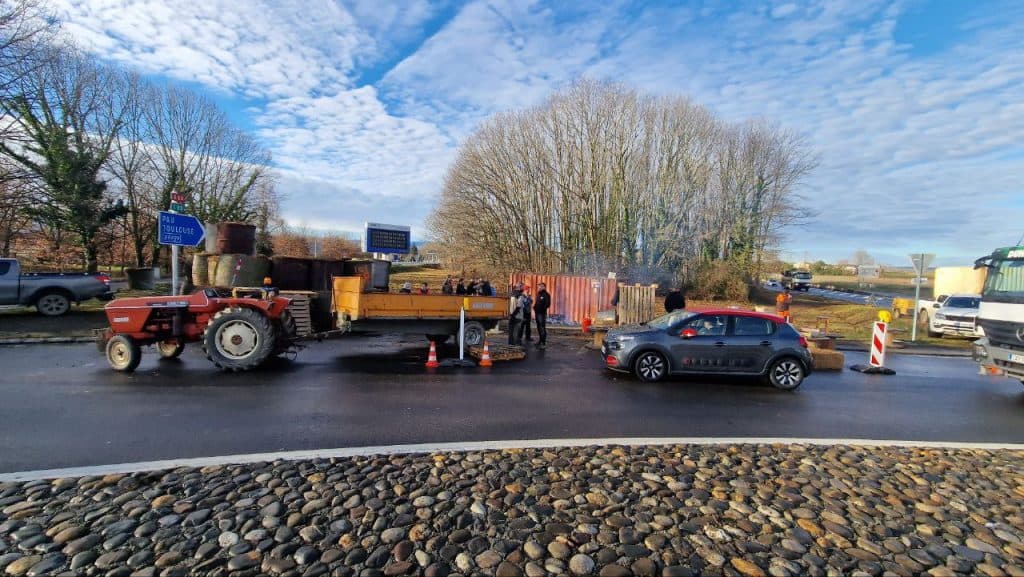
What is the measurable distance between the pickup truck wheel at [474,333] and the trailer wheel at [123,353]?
621 centimetres

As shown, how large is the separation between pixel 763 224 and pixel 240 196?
3923 cm

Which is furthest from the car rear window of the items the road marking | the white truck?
the white truck

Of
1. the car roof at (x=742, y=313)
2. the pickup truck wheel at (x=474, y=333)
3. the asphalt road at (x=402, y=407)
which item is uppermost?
the car roof at (x=742, y=313)

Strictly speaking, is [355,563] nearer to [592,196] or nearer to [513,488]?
[513,488]

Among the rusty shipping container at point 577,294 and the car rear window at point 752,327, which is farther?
the rusty shipping container at point 577,294

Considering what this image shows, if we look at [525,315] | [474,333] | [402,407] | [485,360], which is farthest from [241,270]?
[402,407]

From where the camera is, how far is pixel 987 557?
123 inches

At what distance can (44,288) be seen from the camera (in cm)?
1420

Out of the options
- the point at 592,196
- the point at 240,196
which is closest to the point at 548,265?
the point at 592,196

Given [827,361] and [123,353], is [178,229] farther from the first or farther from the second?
[827,361]

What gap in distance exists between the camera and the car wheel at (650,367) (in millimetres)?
8922

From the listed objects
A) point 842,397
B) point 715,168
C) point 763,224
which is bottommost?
point 842,397

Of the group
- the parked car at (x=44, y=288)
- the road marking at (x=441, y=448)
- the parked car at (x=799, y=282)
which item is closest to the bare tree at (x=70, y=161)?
the parked car at (x=44, y=288)

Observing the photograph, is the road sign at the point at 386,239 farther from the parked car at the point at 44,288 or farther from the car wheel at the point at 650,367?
the car wheel at the point at 650,367
